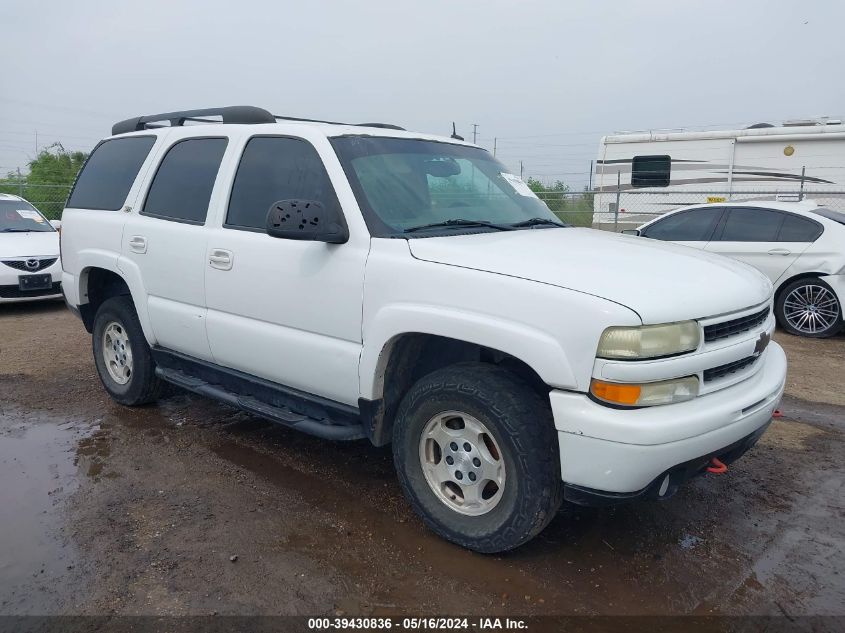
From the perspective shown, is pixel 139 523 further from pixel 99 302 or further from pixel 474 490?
pixel 99 302

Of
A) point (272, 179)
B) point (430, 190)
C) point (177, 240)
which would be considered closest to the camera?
point (430, 190)

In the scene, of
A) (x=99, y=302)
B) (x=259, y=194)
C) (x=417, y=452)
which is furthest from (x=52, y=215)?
(x=417, y=452)

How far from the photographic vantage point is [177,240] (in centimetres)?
446

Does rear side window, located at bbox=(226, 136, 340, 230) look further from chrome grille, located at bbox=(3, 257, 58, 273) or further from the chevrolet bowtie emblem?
chrome grille, located at bbox=(3, 257, 58, 273)

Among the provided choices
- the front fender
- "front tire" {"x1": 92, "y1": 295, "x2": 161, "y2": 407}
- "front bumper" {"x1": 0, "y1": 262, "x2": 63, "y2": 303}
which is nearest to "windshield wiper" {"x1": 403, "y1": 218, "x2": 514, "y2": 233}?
the front fender

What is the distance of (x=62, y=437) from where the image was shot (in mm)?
4789

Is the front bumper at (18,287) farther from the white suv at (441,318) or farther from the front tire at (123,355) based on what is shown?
the white suv at (441,318)

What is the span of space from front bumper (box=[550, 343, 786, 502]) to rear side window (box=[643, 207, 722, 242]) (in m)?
6.66

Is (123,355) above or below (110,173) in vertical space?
below

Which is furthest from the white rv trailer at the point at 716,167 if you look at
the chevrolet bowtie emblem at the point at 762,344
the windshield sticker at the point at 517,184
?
the chevrolet bowtie emblem at the point at 762,344

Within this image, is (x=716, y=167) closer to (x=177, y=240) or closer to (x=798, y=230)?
(x=798, y=230)

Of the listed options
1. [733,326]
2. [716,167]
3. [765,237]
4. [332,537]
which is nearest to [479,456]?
[332,537]

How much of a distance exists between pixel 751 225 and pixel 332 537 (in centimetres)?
727

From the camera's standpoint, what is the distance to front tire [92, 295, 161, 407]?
5.11 m
